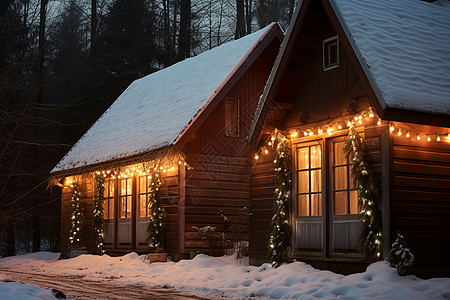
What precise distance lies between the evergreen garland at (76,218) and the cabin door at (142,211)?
4164mm

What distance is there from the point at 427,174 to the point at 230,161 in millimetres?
8298

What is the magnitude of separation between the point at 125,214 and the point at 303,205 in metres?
8.87

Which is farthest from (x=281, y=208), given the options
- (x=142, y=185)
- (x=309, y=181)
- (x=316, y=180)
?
(x=142, y=185)

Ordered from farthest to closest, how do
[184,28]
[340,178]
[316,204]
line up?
[184,28] → [316,204] → [340,178]

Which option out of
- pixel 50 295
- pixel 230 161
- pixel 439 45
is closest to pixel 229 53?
pixel 230 161

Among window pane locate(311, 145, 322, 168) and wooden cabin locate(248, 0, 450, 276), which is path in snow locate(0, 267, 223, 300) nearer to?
wooden cabin locate(248, 0, 450, 276)

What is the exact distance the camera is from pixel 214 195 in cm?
1952

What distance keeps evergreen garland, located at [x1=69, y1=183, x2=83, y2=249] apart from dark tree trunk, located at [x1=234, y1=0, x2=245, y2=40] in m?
13.5

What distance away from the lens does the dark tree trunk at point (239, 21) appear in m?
34.0

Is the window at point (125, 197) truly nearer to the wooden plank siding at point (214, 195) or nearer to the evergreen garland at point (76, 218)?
the evergreen garland at point (76, 218)

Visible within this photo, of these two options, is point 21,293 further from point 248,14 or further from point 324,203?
point 248,14

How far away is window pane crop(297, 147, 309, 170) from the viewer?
47.9 ft

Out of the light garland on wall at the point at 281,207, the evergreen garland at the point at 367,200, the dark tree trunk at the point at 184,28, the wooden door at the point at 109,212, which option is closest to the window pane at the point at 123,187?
the wooden door at the point at 109,212

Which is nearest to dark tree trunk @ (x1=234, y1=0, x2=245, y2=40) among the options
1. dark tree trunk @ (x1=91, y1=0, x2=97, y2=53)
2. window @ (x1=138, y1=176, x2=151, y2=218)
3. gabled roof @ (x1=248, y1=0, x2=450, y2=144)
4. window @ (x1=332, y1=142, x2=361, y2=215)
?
dark tree trunk @ (x1=91, y1=0, x2=97, y2=53)
